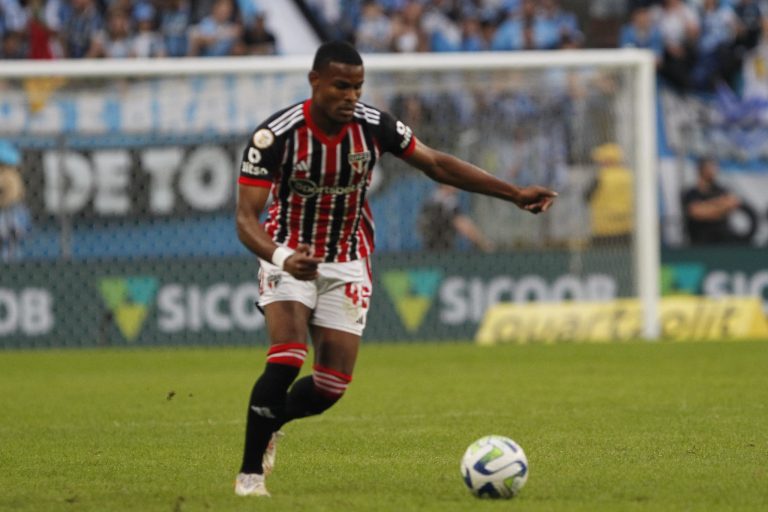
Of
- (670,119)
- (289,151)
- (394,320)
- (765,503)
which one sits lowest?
(394,320)

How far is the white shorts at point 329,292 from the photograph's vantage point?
7082 millimetres

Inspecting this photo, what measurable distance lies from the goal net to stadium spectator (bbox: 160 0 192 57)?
10.5 ft

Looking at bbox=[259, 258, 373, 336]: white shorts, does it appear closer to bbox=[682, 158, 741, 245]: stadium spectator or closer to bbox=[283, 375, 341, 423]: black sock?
bbox=[283, 375, 341, 423]: black sock

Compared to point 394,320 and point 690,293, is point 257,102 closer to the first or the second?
point 394,320

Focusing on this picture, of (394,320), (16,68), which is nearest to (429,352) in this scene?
(394,320)

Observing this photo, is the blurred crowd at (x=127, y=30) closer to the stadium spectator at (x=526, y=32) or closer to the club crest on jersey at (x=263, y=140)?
the stadium spectator at (x=526, y=32)

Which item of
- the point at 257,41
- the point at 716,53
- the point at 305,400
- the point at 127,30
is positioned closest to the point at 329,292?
the point at 305,400

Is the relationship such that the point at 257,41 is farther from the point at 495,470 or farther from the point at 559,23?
the point at 495,470

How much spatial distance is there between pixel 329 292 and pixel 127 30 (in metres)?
14.7

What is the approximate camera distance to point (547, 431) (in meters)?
9.48

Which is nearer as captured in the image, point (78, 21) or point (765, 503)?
point (765, 503)

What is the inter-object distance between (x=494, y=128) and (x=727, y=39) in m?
5.74

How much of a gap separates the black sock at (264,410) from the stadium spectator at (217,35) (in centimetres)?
1442

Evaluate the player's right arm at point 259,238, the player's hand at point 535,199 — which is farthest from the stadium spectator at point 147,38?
the player's right arm at point 259,238
